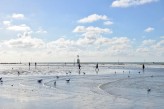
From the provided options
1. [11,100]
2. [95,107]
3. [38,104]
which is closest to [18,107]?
[38,104]

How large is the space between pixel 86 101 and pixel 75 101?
0.98 metres

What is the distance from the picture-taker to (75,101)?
29250 millimetres

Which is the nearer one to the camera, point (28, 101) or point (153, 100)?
point (28, 101)

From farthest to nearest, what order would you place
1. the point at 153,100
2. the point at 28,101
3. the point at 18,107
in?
the point at 153,100 < the point at 28,101 < the point at 18,107

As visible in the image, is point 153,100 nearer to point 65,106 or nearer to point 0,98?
point 65,106

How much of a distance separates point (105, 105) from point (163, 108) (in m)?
4.64

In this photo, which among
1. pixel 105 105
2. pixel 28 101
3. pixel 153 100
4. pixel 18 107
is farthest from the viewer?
pixel 153 100

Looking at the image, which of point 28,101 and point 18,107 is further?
point 28,101

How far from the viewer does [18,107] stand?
25.4 meters

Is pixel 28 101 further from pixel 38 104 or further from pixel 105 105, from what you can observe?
pixel 105 105

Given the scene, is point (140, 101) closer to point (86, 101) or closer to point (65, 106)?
point (86, 101)

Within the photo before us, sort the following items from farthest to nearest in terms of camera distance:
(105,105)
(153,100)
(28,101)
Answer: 1. (153,100)
2. (28,101)
3. (105,105)

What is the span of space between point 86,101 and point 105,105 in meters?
2.74

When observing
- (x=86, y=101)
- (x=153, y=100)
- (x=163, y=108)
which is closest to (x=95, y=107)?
(x=86, y=101)
